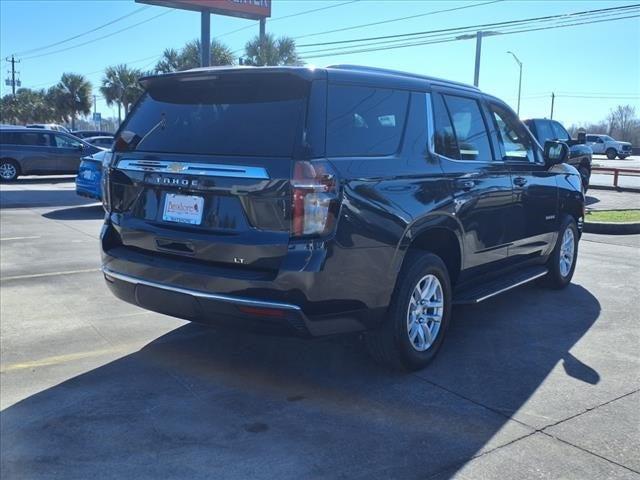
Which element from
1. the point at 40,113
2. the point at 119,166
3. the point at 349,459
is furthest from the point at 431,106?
the point at 40,113

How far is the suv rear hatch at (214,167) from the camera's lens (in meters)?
3.51

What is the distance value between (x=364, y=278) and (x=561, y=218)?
3.58m

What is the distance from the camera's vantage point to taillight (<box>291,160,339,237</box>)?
3.43 meters

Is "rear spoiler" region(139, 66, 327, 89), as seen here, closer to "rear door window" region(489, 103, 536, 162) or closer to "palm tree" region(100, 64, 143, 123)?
"rear door window" region(489, 103, 536, 162)

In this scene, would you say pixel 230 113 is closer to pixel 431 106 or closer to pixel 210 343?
pixel 431 106

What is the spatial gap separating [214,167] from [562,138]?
44.8ft

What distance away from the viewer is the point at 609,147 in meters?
47.1

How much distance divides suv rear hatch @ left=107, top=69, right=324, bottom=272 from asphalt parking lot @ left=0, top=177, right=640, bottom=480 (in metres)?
0.93

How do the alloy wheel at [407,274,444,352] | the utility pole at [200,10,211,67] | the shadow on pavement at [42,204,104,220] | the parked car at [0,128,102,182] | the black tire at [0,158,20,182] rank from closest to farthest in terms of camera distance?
the alloy wheel at [407,274,444,352] < the shadow on pavement at [42,204,104,220] < the black tire at [0,158,20,182] < the parked car at [0,128,102,182] < the utility pole at [200,10,211,67]

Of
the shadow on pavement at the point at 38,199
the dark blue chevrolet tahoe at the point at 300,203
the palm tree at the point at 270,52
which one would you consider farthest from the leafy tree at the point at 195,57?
the dark blue chevrolet tahoe at the point at 300,203

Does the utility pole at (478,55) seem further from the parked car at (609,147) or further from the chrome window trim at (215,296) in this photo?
the chrome window trim at (215,296)

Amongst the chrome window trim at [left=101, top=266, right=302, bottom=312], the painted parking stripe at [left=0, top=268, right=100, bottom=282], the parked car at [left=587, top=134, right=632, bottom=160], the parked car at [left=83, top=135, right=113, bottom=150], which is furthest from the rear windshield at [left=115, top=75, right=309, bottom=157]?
the parked car at [left=587, top=134, right=632, bottom=160]

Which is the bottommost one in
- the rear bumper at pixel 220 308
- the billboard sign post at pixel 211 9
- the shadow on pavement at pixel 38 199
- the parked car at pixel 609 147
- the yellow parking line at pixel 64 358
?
the yellow parking line at pixel 64 358

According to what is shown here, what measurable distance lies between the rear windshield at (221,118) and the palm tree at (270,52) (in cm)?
2669
